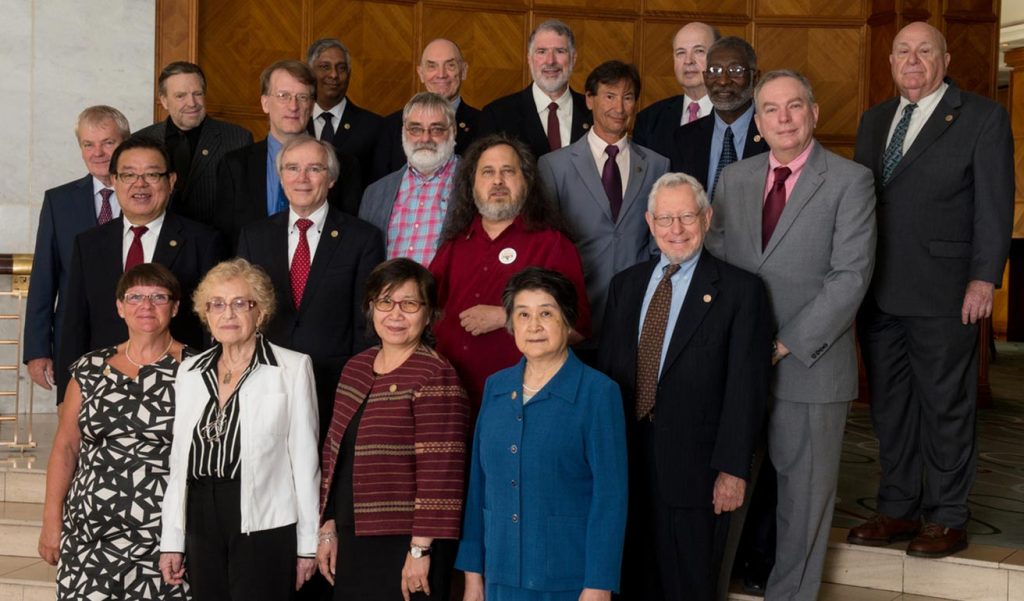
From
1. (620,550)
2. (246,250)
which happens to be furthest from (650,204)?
(246,250)

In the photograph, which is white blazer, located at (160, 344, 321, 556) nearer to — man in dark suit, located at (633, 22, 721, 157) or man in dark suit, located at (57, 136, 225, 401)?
man in dark suit, located at (57, 136, 225, 401)

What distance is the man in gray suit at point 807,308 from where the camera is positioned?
376 centimetres

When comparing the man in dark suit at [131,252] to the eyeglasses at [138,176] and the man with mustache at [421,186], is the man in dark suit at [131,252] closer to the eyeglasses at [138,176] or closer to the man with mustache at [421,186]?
the eyeglasses at [138,176]

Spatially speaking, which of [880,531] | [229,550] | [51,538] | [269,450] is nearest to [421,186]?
[269,450]

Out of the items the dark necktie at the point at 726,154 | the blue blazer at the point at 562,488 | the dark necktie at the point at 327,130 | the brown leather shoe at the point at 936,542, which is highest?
the dark necktie at the point at 327,130

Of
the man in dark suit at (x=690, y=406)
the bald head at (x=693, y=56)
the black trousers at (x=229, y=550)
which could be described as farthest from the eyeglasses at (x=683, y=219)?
the bald head at (x=693, y=56)

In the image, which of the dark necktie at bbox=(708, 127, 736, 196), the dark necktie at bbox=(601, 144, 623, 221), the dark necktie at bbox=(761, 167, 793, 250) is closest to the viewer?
the dark necktie at bbox=(761, 167, 793, 250)

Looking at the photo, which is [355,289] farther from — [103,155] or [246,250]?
[103,155]

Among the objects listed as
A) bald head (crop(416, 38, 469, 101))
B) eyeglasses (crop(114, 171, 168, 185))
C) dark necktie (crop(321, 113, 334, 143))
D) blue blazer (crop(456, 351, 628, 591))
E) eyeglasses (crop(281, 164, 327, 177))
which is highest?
bald head (crop(416, 38, 469, 101))

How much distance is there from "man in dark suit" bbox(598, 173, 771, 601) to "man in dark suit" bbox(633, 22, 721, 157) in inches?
62.5

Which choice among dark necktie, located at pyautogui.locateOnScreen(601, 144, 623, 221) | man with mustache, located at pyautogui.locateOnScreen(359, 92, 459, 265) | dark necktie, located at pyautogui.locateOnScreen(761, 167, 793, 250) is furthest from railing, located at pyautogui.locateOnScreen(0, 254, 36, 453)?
dark necktie, located at pyautogui.locateOnScreen(761, 167, 793, 250)

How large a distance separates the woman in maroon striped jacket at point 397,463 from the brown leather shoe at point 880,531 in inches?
64.8

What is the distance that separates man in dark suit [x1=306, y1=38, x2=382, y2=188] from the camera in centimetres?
525

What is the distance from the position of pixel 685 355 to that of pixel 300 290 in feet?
4.60
